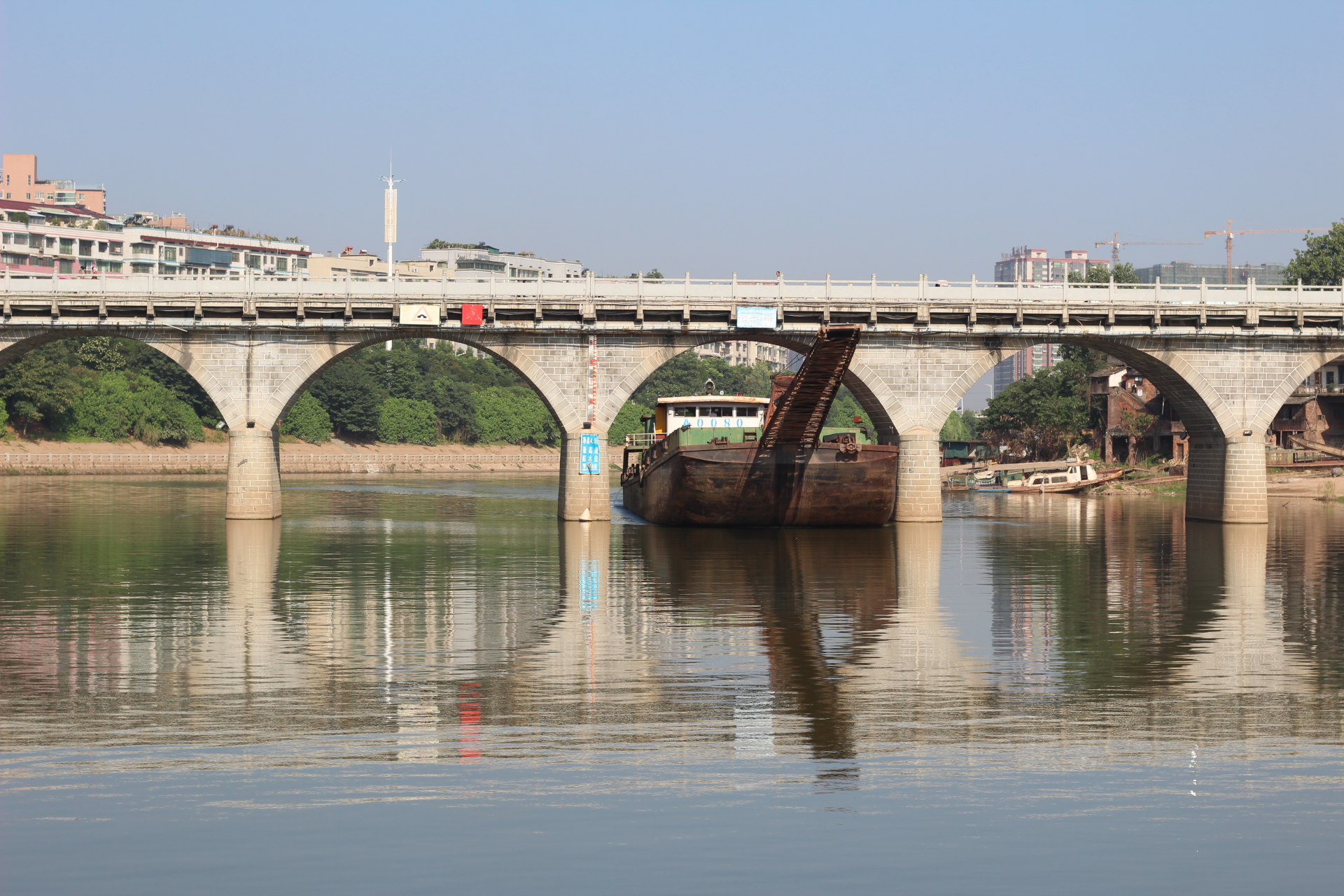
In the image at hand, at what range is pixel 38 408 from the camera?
10175cm

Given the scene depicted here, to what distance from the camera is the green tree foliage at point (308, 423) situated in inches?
4845

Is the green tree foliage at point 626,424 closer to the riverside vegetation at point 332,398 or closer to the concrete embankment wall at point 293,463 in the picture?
the riverside vegetation at point 332,398

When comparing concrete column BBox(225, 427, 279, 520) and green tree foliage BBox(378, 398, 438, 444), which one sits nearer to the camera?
concrete column BBox(225, 427, 279, 520)

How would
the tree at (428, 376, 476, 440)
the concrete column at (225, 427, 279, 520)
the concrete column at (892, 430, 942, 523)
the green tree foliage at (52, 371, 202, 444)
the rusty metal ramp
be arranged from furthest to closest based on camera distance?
the tree at (428, 376, 476, 440) → the green tree foliage at (52, 371, 202, 444) → the concrete column at (892, 430, 942, 523) → the concrete column at (225, 427, 279, 520) → the rusty metal ramp

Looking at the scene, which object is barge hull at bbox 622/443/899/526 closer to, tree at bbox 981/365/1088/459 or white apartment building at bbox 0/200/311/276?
tree at bbox 981/365/1088/459

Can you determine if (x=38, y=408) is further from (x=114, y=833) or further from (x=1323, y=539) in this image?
(x=114, y=833)

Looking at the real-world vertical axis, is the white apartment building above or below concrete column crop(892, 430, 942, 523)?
above

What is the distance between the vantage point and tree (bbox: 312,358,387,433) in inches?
5064

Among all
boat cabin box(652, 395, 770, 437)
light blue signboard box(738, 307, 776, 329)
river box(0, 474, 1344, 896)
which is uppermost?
light blue signboard box(738, 307, 776, 329)

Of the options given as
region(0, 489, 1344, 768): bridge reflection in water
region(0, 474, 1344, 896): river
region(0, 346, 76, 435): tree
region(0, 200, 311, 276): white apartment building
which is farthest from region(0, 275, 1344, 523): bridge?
region(0, 200, 311, 276): white apartment building

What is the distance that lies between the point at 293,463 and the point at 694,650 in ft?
325

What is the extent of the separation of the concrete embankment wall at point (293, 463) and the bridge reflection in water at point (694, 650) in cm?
6420

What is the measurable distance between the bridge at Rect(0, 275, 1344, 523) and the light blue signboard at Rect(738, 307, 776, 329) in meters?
0.07

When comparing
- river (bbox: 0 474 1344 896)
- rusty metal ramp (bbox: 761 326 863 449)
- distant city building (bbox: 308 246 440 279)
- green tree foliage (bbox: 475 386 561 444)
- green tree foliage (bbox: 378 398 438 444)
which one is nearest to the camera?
river (bbox: 0 474 1344 896)
